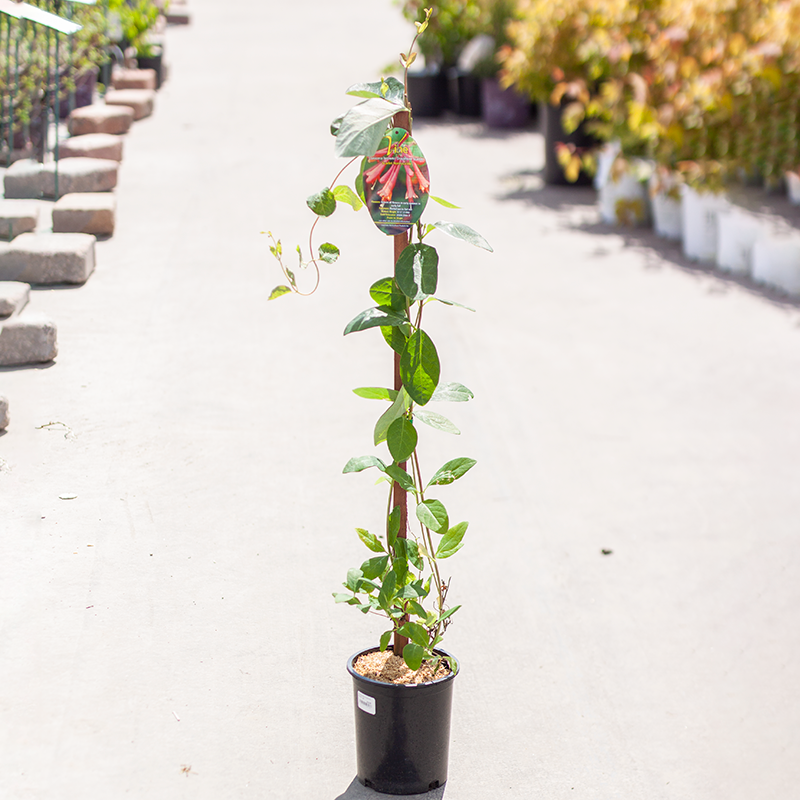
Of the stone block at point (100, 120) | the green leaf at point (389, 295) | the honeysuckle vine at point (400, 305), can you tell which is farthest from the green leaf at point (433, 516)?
the stone block at point (100, 120)

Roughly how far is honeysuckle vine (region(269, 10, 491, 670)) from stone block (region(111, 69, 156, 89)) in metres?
8.03

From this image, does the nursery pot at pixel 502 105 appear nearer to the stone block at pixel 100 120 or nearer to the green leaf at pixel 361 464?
the stone block at pixel 100 120

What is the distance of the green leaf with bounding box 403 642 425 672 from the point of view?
8.83ft

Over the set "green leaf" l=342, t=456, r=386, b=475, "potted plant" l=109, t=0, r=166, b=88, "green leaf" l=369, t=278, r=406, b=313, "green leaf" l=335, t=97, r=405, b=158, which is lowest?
"green leaf" l=342, t=456, r=386, b=475

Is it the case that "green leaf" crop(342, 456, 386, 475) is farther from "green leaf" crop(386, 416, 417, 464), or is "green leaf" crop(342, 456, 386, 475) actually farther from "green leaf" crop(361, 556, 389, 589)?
"green leaf" crop(361, 556, 389, 589)

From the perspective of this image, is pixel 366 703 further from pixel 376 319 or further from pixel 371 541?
pixel 376 319

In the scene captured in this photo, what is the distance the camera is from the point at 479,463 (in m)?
4.80

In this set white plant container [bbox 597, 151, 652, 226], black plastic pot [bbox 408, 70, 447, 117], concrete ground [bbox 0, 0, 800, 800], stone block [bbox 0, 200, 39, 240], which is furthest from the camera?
black plastic pot [bbox 408, 70, 447, 117]

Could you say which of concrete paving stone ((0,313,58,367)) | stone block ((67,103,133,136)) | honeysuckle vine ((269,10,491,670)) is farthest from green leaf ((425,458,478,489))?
stone block ((67,103,133,136))

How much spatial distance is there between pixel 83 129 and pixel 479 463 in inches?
197

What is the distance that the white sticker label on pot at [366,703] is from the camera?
2763mm

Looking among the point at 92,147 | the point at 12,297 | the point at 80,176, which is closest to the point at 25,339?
the point at 12,297

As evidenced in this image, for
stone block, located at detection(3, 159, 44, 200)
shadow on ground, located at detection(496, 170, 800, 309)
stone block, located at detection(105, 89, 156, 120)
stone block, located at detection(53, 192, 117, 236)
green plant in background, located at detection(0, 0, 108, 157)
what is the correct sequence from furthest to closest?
1. stone block, located at detection(105, 89, 156, 120)
2. shadow on ground, located at detection(496, 170, 800, 309)
3. green plant in background, located at detection(0, 0, 108, 157)
4. stone block, located at detection(3, 159, 44, 200)
5. stone block, located at detection(53, 192, 117, 236)

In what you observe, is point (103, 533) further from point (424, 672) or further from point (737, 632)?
point (737, 632)
